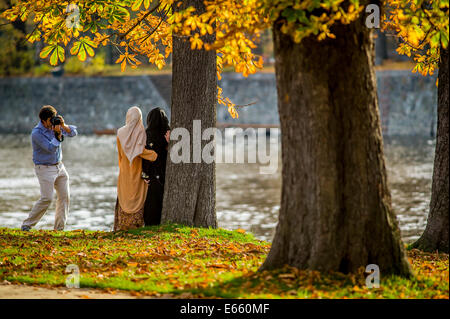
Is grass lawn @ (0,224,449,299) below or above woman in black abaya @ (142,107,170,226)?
below

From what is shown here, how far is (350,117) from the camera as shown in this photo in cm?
697

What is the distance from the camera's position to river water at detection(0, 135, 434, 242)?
56.5 ft

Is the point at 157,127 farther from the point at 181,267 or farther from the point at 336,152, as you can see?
the point at 336,152

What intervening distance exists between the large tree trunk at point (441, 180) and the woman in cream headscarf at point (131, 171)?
13.0 feet

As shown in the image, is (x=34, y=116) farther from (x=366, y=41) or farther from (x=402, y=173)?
(x=366, y=41)

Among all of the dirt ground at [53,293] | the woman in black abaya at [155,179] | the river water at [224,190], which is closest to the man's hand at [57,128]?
the woman in black abaya at [155,179]

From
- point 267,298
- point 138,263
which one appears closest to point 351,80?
point 267,298

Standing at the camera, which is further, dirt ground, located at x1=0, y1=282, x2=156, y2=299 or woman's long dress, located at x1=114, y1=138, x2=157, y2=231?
woman's long dress, located at x1=114, y1=138, x2=157, y2=231

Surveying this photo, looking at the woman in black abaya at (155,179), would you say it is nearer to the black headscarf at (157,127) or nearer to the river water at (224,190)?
the black headscarf at (157,127)

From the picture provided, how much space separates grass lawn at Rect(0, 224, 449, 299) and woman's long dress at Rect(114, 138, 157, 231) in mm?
567

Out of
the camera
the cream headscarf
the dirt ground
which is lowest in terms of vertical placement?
the dirt ground

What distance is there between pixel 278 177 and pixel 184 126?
51.5ft

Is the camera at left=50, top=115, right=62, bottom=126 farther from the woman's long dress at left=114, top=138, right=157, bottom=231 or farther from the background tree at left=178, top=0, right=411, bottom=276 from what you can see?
the background tree at left=178, top=0, right=411, bottom=276

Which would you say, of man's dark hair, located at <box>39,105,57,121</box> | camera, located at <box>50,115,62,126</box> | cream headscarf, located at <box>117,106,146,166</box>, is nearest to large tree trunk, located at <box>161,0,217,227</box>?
cream headscarf, located at <box>117,106,146,166</box>
